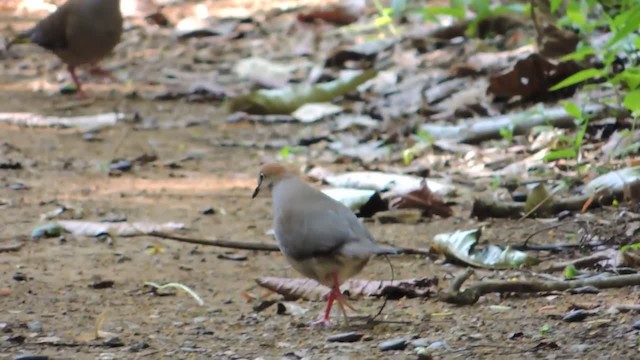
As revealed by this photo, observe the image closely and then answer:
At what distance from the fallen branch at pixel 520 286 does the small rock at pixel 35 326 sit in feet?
4.07

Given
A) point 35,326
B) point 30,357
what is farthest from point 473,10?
point 30,357

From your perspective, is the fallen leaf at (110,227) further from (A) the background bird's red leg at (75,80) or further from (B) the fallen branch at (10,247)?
(A) the background bird's red leg at (75,80)

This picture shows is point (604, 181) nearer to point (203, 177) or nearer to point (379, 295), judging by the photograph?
point (379, 295)

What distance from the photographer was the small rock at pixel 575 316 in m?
3.44

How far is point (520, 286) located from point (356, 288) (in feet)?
2.29

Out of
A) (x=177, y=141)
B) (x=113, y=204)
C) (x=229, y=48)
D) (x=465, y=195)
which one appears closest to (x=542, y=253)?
(x=465, y=195)

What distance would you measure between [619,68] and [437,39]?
2795 millimetres

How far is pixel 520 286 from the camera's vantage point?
3.67m

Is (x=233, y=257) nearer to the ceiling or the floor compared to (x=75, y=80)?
nearer to the ceiling

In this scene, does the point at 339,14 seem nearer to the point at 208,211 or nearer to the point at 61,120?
the point at 61,120

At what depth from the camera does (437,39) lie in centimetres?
908

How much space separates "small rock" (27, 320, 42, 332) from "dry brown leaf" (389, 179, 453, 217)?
2055 mm

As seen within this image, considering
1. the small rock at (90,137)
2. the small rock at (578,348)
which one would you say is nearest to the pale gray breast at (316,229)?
the small rock at (578,348)

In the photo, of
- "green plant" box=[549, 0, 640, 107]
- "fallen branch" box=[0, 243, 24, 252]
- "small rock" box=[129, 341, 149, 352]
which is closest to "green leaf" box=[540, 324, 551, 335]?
"green plant" box=[549, 0, 640, 107]
